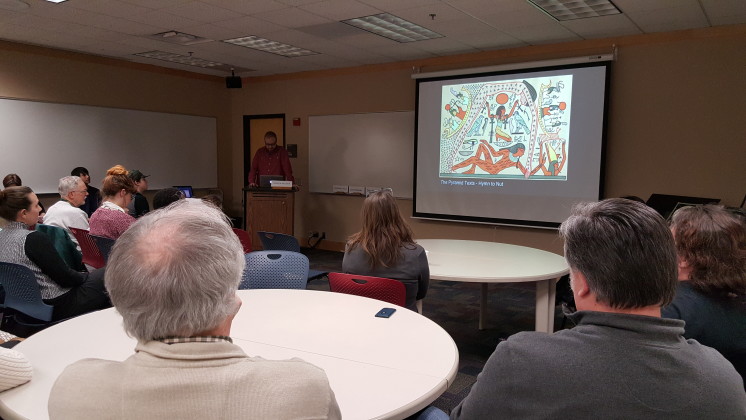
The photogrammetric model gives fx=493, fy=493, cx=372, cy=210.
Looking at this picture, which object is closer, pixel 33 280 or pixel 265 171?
pixel 33 280

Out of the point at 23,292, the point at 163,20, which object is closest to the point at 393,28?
the point at 163,20

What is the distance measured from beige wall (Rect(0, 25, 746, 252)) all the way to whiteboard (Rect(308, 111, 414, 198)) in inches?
6.0

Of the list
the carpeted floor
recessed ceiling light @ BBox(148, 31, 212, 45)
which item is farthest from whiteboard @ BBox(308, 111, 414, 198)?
recessed ceiling light @ BBox(148, 31, 212, 45)

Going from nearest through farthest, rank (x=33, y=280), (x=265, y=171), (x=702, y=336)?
1. (x=702, y=336)
2. (x=33, y=280)
3. (x=265, y=171)

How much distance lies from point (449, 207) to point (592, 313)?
537 cm

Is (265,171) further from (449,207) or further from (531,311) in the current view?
(531,311)

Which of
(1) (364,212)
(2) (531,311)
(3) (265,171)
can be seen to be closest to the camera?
(1) (364,212)

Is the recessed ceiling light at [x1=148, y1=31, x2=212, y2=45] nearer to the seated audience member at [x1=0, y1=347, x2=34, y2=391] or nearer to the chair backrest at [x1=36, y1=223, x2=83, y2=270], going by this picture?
the chair backrest at [x1=36, y1=223, x2=83, y2=270]

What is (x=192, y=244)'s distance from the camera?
3.14 feet

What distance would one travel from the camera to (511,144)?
18.7 feet

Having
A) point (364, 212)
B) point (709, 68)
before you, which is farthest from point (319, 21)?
point (709, 68)

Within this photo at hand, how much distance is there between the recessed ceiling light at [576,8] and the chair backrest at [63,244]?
3.91m

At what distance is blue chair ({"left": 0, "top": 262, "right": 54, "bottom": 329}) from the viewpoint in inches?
100

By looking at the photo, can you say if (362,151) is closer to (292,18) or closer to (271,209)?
(271,209)
